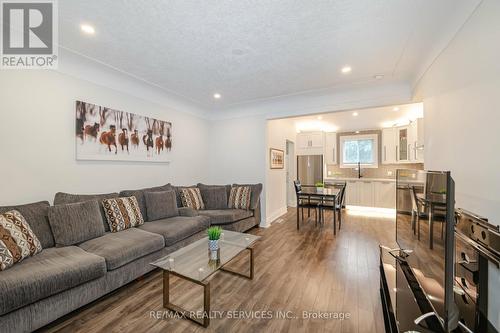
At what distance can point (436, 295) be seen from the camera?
1036mm

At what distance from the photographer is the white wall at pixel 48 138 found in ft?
6.97

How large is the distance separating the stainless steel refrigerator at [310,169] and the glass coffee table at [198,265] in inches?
176

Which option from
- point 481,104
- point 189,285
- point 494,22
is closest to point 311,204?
point 189,285

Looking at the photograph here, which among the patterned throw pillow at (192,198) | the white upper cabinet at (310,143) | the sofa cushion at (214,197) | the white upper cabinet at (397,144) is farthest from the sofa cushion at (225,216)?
the white upper cabinet at (397,144)

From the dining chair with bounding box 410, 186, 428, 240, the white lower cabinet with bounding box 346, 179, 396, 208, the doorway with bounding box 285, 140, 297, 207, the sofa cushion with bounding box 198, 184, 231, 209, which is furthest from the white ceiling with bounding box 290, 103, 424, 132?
the dining chair with bounding box 410, 186, 428, 240

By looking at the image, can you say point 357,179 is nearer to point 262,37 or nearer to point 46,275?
point 262,37

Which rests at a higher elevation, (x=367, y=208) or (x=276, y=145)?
(x=276, y=145)

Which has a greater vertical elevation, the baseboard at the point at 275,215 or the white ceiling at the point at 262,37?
the white ceiling at the point at 262,37

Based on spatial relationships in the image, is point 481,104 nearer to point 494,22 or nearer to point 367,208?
point 494,22

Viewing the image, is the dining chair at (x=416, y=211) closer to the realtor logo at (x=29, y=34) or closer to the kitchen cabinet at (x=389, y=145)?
the realtor logo at (x=29, y=34)

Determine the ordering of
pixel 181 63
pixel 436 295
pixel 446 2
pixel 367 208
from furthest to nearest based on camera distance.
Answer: pixel 367 208
pixel 181 63
pixel 446 2
pixel 436 295

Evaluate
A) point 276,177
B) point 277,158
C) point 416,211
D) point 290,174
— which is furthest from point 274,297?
point 290,174

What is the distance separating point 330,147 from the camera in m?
6.64

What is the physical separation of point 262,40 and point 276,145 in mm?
3071
